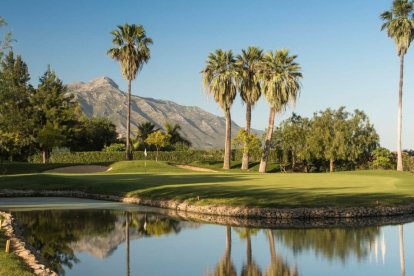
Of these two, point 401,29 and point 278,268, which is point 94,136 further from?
point 278,268

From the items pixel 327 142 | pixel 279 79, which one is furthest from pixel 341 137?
pixel 279 79

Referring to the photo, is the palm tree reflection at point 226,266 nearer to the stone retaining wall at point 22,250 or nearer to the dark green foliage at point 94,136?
the stone retaining wall at point 22,250

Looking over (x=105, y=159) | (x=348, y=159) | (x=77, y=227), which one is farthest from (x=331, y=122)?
(x=77, y=227)

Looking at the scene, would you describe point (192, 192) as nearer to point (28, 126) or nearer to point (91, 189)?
point (91, 189)

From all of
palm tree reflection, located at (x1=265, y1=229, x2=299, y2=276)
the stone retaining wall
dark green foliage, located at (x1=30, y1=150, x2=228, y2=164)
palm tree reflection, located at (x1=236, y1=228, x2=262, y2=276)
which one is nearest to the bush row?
dark green foliage, located at (x1=30, y1=150, x2=228, y2=164)

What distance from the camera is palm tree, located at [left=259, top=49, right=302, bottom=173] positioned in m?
64.9

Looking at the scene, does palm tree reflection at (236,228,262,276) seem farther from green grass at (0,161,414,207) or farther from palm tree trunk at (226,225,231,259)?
green grass at (0,161,414,207)

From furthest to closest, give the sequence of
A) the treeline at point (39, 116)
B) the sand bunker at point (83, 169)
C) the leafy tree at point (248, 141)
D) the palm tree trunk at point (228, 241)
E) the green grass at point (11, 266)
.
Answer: the treeline at point (39, 116), the leafy tree at point (248, 141), the sand bunker at point (83, 169), the palm tree trunk at point (228, 241), the green grass at point (11, 266)

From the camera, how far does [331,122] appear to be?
70.2 m

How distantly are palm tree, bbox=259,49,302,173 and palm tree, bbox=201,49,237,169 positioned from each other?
4421 mm

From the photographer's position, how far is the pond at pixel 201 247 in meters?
16.7

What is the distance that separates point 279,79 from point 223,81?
7492 millimetres

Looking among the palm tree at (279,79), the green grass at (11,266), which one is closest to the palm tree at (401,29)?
the palm tree at (279,79)

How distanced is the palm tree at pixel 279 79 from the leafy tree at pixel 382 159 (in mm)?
13911
